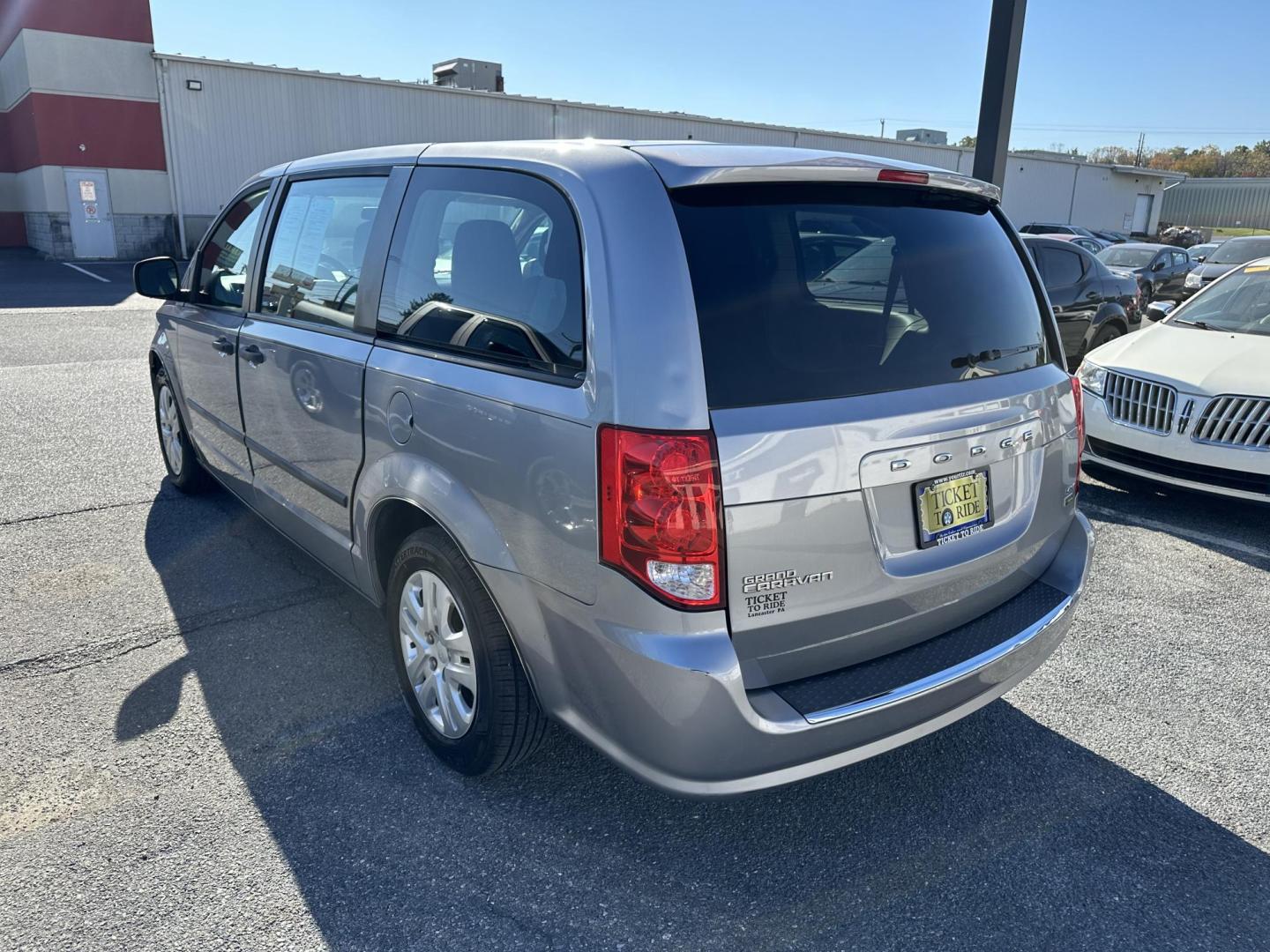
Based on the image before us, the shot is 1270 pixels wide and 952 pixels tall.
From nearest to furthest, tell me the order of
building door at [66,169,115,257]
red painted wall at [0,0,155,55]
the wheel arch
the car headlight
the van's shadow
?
the van's shadow, the wheel arch, the car headlight, red painted wall at [0,0,155,55], building door at [66,169,115,257]

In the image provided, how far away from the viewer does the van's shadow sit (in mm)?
2314

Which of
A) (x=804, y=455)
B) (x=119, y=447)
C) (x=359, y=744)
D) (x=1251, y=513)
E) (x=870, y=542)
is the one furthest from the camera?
(x=119, y=447)

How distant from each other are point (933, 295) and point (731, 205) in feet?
2.38

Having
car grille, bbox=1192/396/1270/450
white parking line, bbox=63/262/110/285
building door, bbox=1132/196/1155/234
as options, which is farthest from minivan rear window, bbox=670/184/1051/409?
building door, bbox=1132/196/1155/234

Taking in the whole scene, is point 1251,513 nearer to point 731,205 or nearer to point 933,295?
point 933,295

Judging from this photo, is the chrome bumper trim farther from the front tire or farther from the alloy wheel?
the alloy wheel

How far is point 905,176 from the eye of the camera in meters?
2.54

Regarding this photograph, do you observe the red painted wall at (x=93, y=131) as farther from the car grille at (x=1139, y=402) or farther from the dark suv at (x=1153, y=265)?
the car grille at (x=1139, y=402)

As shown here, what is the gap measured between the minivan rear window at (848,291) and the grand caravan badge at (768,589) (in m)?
0.40

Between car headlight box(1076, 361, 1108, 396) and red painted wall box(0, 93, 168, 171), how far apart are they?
85.0 ft

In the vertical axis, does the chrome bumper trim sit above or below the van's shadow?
above

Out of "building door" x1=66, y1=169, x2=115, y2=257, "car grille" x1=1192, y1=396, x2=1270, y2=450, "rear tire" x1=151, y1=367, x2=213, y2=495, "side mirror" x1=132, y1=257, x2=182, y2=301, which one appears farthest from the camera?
"building door" x1=66, y1=169, x2=115, y2=257

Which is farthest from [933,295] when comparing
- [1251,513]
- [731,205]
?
[1251,513]

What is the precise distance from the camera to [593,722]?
2.30 meters
